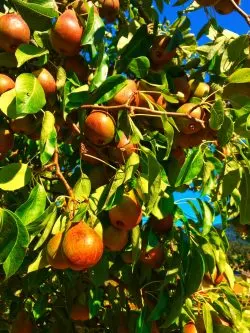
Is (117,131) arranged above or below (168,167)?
above

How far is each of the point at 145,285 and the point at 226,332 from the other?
14.9 inches

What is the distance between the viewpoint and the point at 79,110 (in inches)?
64.6

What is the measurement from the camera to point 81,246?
4.34 feet

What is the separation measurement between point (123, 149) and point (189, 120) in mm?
248

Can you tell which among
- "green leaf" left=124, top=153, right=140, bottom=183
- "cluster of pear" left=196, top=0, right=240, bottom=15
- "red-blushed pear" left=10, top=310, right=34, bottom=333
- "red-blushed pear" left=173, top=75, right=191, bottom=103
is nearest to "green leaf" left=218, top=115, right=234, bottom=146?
"green leaf" left=124, top=153, right=140, bottom=183

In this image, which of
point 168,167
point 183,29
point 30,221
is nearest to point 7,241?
point 30,221

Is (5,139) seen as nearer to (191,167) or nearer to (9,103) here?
(9,103)

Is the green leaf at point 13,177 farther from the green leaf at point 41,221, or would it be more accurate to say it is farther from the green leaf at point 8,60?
the green leaf at point 8,60

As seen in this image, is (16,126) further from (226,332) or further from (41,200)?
(226,332)

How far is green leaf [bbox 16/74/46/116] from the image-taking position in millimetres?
1348

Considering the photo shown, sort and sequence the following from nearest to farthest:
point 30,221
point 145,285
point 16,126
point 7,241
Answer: point 7,241, point 30,221, point 16,126, point 145,285

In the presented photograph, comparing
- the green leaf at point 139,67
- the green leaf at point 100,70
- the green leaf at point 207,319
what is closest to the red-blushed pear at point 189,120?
the green leaf at point 139,67

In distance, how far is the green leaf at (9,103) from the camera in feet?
4.50

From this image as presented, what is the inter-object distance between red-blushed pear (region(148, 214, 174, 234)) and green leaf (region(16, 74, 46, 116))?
2.46ft
